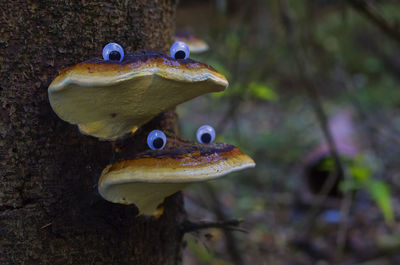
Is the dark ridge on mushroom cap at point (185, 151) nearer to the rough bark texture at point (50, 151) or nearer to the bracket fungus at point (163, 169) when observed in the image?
the bracket fungus at point (163, 169)

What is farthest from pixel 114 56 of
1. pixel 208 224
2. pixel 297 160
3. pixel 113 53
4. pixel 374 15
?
Answer: pixel 297 160

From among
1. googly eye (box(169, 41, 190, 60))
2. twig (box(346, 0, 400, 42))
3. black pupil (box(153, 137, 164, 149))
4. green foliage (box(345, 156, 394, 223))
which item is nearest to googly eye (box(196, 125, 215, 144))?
black pupil (box(153, 137, 164, 149))

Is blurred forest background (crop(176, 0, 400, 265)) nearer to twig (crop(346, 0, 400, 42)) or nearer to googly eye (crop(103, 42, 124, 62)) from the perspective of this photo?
twig (crop(346, 0, 400, 42))

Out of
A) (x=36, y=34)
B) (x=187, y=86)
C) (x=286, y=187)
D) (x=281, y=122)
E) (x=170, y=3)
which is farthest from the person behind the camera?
(x=281, y=122)

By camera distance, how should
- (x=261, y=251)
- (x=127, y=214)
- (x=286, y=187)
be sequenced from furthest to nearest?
(x=286, y=187) < (x=261, y=251) < (x=127, y=214)

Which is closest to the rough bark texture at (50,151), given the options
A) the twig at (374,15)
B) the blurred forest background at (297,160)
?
the blurred forest background at (297,160)

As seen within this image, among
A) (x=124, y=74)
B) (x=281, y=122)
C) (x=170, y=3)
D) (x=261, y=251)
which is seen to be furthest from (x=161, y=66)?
(x=281, y=122)

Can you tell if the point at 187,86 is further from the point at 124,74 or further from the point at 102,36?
the point at 102,36
